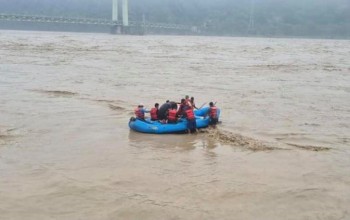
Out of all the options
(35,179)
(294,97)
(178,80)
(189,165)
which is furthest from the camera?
(178,80)

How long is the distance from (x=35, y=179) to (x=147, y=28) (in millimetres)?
118164

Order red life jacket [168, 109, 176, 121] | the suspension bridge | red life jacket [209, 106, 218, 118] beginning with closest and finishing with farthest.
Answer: red life jacket [168, 109, 176, 121] → red life jacket [209, 106, 218, 118] → the suspension bridge

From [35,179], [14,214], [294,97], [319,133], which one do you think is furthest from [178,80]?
[14,214]

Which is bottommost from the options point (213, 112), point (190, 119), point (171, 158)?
point (171, 158)

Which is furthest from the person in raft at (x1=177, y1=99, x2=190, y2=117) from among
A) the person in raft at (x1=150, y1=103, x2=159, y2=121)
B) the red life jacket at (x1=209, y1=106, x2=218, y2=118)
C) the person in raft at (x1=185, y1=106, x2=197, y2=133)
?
the red life jacket at (x1=209, y1=106, x2=218, y2=118)

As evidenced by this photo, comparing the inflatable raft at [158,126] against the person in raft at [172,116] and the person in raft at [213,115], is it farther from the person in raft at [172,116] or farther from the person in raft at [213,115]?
the person in raft at [213,115]

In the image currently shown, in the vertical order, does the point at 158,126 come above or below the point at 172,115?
below

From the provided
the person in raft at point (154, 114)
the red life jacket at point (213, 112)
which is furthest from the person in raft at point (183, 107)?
the red life jacket at point (213, 112)

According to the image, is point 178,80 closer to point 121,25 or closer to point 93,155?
point 93,155

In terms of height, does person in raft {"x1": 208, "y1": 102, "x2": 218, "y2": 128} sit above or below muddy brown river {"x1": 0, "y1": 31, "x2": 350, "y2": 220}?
above

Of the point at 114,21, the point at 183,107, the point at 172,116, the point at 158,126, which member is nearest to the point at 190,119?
the point at 183,107

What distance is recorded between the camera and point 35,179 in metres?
8.56

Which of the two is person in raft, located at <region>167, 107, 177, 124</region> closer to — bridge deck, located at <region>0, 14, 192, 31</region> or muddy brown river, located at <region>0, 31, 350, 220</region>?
muddy brown river, located at <region>0, 31, 350, 220</region>

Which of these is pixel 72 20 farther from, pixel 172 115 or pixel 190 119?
pixel 190 119
